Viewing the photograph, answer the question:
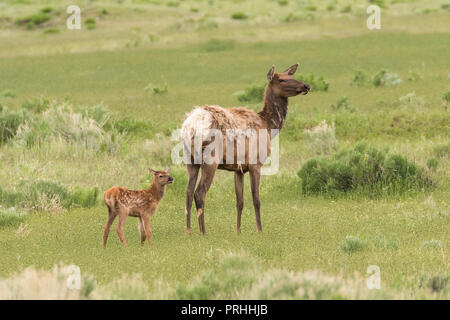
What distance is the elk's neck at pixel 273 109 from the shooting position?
1297 cm

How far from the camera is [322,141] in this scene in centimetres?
1984

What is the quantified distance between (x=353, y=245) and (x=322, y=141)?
8.76 metres

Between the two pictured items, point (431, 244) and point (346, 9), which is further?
point (346, 9)

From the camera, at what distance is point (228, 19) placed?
5819 cm

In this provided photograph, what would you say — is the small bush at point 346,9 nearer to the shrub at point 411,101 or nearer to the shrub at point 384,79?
the shrub at point 384,79

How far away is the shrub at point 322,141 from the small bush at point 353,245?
8.34 m

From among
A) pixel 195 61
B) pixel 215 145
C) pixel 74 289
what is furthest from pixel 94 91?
pixel 74 289

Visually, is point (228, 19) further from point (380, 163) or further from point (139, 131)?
point (380, 163)

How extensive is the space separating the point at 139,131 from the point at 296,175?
7.41 meters

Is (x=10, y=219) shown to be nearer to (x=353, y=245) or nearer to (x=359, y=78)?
(x=353, y=245)

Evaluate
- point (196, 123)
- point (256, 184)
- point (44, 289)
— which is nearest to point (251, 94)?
point (256, 184)

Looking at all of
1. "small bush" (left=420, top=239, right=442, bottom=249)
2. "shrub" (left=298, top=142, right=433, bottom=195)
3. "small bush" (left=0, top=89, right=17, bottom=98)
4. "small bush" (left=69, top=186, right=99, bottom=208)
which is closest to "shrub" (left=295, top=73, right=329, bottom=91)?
"small bush" (left=0, top=89, right=17, bottom=98)

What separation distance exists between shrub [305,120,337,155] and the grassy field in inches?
1.5

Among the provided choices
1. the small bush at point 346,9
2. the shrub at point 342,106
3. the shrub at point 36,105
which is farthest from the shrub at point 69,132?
the small bush at point 346,9
